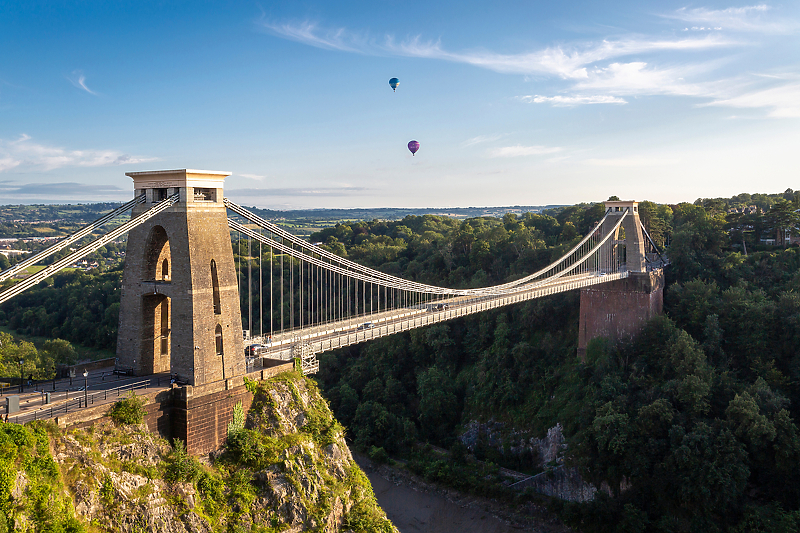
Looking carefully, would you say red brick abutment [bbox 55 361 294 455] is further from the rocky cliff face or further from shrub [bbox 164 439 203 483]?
the rocky cliff face

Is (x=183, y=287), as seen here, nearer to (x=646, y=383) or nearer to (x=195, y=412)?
(x=195, y=412)

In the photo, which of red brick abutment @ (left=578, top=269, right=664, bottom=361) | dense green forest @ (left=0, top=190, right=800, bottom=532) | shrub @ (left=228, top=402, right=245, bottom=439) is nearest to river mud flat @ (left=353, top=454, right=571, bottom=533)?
dense green forest @ (left=0, top=190, right=800, bottom=532)

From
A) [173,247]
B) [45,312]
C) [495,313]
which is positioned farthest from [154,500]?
[45,312]

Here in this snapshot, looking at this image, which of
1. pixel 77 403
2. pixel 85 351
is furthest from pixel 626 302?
pixel 85 351

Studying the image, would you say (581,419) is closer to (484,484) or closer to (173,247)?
(484,484)

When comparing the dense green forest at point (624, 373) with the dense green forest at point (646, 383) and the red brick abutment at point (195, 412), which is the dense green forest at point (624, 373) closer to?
the dense green forest at point (646, 383)
